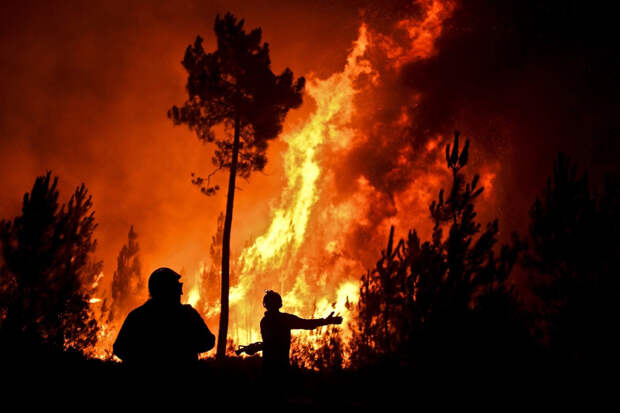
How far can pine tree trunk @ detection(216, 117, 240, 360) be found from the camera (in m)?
12.6

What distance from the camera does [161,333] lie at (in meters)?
2.68

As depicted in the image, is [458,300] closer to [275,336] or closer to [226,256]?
[275,336]

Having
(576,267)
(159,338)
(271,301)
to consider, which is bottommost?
(159,338)

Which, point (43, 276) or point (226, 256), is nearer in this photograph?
point (43, 276)

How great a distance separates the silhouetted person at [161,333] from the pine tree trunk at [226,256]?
391 inches

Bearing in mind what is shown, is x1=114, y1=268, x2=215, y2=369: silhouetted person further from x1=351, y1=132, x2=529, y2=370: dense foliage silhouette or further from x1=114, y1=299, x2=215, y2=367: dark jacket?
x1=351, y1=132, x2=529, y2=370: dense foliage silhouette

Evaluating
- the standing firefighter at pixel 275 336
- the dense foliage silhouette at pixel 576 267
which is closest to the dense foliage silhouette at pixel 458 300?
the dense foliage silhouette at pixel 576 267

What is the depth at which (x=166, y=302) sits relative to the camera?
277 centimetres

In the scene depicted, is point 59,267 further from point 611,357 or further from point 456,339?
point 611,357

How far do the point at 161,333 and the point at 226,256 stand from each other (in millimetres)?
11406

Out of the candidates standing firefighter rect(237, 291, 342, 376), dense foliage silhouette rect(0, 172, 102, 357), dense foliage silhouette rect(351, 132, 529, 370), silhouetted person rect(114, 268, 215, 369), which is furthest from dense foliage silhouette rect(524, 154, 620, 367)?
dense foliage silhouette rect(0, 172, 102, 357)

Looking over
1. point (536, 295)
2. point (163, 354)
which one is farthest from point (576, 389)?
point (163, 354)

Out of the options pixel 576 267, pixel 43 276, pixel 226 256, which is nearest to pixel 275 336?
pixel 226 256

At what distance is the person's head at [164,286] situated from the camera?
8.93ft
